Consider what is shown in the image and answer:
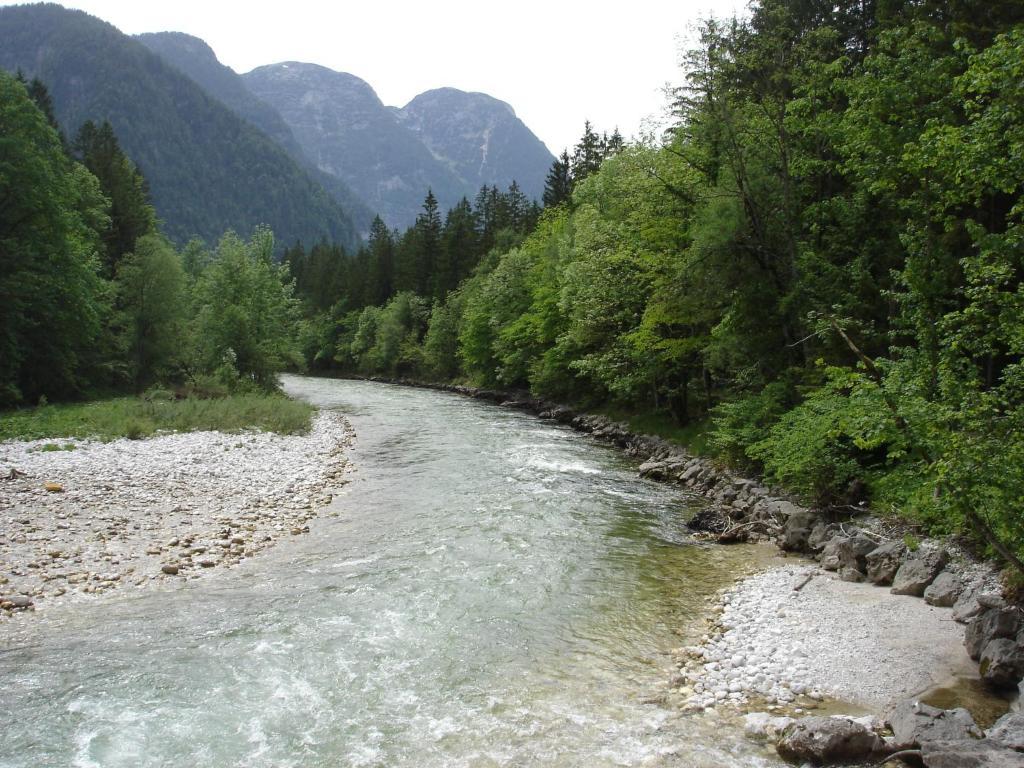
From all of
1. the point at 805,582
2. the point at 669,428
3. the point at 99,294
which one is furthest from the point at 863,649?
the point at 99,294

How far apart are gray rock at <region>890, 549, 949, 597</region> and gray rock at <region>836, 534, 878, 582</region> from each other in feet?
2.70

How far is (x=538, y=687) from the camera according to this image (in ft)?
26.2

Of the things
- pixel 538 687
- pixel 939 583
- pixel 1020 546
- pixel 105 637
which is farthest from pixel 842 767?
pixel 105 637

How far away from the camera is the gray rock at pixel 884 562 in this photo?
10.9m

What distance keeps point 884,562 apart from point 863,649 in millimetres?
3006

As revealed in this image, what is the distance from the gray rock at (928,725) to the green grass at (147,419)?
69.0 feet

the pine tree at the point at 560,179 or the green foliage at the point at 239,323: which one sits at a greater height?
the pine tree at the point at 560,179

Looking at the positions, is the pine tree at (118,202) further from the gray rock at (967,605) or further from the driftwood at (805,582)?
the gray rock at (967,605)

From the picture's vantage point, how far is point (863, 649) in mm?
8625

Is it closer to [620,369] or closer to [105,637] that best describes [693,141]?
[620,369]

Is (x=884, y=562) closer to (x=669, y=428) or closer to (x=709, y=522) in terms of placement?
(x=709, y=522)

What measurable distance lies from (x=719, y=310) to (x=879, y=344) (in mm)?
5462

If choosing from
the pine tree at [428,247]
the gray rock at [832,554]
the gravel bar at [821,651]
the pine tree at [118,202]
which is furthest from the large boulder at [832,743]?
the pine tree at [428,247]

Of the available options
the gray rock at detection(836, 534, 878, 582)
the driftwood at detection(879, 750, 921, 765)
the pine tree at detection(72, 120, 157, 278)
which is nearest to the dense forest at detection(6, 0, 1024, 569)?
the gray rock at detection(836, 534, 878, 582)
